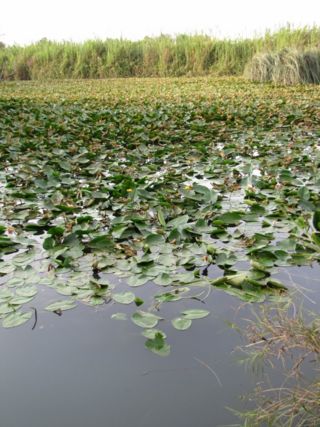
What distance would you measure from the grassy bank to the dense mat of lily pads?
255 inches

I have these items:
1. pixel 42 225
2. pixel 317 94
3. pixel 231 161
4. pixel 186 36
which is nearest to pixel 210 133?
pixel 231 161

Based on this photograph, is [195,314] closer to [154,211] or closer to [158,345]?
[158,345]

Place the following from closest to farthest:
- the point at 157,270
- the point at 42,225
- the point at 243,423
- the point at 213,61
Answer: the point at 243,423
the point at 157,270
the point at 42,225
the point at 213,61

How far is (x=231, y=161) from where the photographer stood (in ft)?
9.93

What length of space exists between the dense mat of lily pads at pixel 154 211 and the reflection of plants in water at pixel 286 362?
0.56 ft

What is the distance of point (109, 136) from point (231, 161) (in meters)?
1.25

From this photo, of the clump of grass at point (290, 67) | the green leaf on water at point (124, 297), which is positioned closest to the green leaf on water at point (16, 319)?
the green leaf on water at point (124, 297)

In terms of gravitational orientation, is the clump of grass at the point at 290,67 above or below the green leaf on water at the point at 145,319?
above

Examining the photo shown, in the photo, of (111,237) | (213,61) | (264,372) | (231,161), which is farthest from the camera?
(213,61)

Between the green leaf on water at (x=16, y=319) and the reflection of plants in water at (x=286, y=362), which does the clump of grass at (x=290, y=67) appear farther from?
the green leaf on water at (x=16, y=319)

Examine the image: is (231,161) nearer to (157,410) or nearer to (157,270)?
(157,270)

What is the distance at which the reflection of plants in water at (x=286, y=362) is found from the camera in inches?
40.4

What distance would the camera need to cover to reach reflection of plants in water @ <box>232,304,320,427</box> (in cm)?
103

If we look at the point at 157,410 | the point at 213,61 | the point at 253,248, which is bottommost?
the point at 157,410
